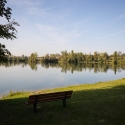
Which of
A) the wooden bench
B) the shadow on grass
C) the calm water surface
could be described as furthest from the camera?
the calm water surface

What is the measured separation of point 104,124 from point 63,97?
388 centimetres

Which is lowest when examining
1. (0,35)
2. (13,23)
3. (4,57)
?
(4,57)

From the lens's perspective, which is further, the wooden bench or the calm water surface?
the calm water surface

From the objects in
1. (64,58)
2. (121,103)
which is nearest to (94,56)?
(64,58)

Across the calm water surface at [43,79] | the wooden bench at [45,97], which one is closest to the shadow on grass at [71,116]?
the wooden bench at [45,97]

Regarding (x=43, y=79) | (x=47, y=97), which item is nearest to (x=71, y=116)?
(x=47, y=97)

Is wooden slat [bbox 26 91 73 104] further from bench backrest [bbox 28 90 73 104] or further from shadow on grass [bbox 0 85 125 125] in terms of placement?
shadow on grass [bbox 0 85 125 125]

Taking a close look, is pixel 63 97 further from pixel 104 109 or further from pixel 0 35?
pixel 0 35

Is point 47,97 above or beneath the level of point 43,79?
above

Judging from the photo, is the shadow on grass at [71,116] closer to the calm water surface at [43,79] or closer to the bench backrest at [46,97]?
the bench backrest at [46,97]

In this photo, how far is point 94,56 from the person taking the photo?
522ft

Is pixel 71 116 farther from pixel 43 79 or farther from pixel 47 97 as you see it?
pixel 43 79

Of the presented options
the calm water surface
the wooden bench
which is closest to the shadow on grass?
the wooden bench

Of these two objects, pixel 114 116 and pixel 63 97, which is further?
pixel 63 97
